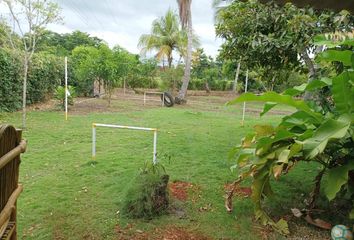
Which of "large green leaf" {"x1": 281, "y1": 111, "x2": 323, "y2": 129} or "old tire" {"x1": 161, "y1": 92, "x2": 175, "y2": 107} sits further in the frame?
"old tire" {"x1": 161, "y1": 92, "x2": 175, "y2": 107}

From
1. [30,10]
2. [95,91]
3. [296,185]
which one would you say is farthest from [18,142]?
[95,91]

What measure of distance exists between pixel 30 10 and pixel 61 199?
5.86m

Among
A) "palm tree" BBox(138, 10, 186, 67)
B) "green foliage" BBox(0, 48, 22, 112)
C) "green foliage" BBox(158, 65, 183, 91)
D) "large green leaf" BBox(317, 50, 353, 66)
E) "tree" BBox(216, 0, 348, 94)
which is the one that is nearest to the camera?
"large green leaf" BBox(317, 50, 353, 66)

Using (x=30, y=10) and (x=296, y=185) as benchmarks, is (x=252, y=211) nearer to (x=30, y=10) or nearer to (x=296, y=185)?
(x=296, y=185)

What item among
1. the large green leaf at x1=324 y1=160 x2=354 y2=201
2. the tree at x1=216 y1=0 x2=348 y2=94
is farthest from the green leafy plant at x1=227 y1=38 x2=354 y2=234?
the tree at x1=216 y1=0 x2=348 y2=94

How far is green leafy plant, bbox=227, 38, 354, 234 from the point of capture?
2.56 m

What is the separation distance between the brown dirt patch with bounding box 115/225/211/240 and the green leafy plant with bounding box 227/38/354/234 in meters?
0.60

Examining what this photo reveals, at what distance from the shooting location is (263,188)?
299 centimetres

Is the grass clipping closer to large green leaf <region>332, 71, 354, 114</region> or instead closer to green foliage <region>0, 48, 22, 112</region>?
large green leaf <region>332, 71, 354, 114</region>

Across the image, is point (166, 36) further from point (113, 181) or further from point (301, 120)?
point (301, 120)

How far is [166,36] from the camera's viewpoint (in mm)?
23422

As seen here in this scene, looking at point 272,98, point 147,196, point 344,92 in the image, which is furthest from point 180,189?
point 344,92

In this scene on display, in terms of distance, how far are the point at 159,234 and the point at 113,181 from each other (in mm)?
1477

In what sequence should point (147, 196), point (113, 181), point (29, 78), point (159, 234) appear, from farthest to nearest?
point (29, 78) → point (113, 181) → point (147, 196) → point (159, 234)
